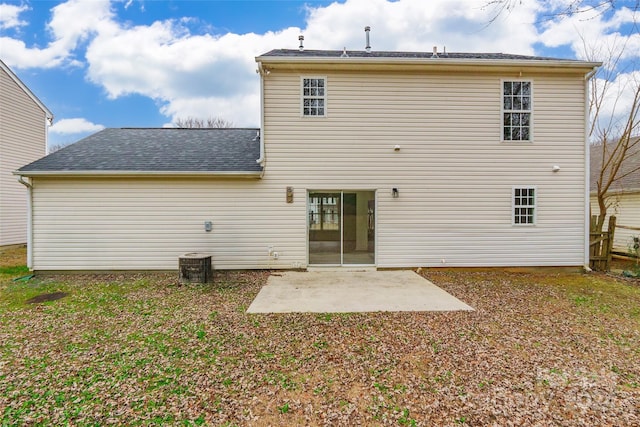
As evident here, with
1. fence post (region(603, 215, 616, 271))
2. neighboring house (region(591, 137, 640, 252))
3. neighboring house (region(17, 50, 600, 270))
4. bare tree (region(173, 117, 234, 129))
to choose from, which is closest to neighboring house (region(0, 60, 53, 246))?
neighboring house (region(17, 50, 600, 270))

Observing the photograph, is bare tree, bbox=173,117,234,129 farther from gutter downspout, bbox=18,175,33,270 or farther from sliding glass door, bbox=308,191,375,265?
sliding glass door, bbox=308,191,375,265

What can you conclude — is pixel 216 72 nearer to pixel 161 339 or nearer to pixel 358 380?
pixel 161 339

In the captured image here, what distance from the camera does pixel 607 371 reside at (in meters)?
3.30

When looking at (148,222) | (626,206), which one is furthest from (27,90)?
(626,206)

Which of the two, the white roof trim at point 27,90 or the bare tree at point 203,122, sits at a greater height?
the bare tree at point 203,122

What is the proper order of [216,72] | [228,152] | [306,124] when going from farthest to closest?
[216,72] < [228,152] < [306,124]

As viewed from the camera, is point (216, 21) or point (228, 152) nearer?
point (228, 152)

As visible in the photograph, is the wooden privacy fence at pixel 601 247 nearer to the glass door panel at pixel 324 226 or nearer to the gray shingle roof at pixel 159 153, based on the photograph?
the glass door panel at pixel 324 226

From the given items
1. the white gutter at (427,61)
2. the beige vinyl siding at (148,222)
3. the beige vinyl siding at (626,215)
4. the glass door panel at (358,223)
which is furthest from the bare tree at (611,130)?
the beige vinyl siding at (148,222)

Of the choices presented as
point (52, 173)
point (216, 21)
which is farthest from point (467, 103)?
point (52, 173)

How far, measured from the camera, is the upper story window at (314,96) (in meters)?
8.13

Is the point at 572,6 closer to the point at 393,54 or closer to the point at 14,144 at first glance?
the point at 393,54

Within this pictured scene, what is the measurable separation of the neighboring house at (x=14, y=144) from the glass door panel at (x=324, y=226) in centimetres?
1210

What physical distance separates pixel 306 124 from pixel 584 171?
7804 mm
